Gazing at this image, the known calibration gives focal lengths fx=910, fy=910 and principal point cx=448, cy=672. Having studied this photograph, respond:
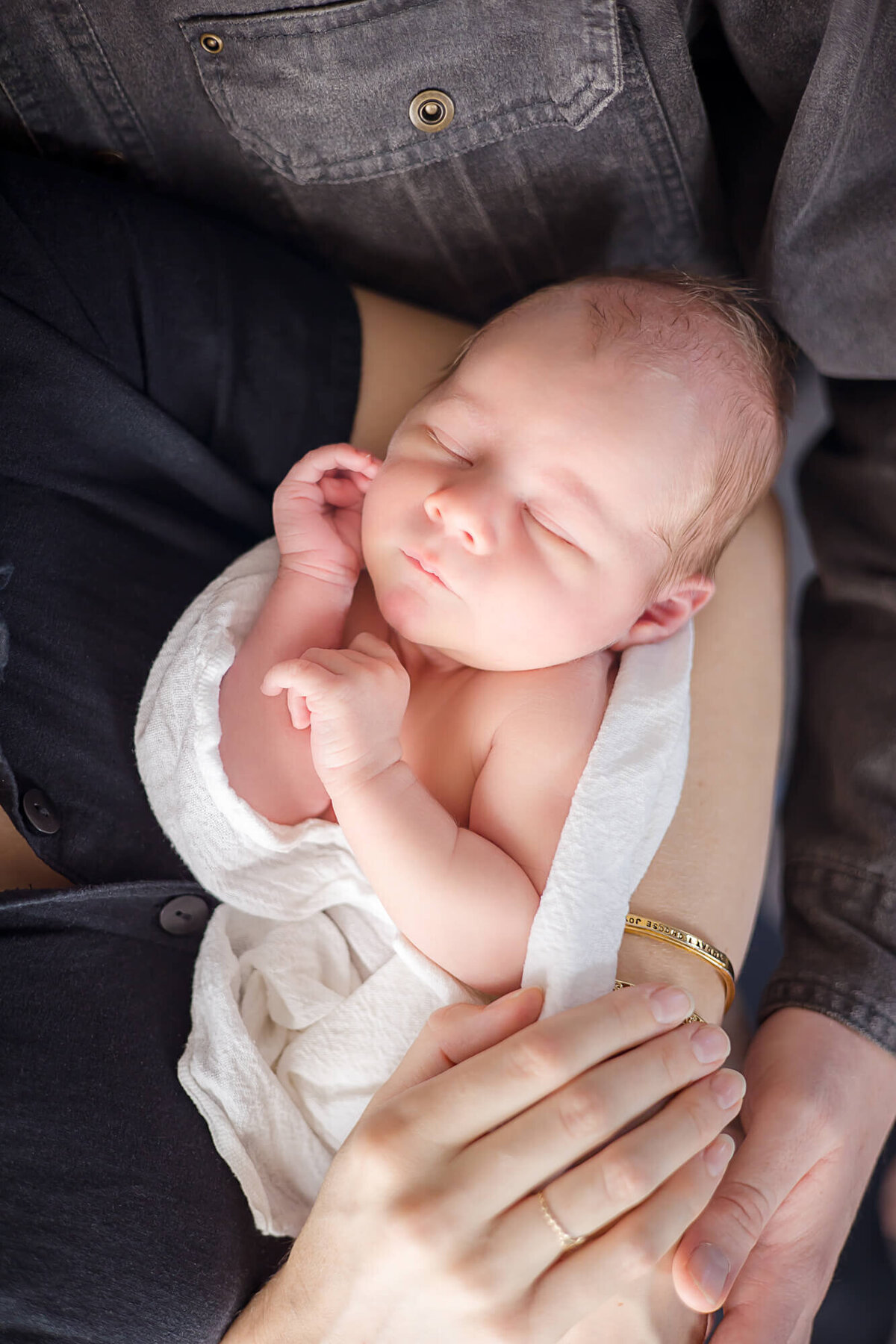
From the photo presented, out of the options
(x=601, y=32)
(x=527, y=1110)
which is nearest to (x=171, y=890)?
(x=527, y=1110)

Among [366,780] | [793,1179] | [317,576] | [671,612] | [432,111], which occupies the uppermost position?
[432,111]

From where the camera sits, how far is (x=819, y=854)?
1164 millimetres

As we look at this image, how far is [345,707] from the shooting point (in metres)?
0.91

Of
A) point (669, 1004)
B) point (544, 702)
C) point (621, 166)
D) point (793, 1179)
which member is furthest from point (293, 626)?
point (793, 1179)

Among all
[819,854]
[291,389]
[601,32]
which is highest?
[601,32]

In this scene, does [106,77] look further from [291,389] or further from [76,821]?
[76,821]

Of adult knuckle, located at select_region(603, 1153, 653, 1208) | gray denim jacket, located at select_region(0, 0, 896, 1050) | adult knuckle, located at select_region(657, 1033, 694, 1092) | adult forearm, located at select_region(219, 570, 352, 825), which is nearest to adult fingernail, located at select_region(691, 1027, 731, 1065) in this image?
adult knuckle, located at select_region(657, 1033, 694, 1092)

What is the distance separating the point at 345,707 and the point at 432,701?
227 mm

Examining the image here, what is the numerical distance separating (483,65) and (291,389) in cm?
42

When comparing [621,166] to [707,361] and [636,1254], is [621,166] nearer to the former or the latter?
[707,361]

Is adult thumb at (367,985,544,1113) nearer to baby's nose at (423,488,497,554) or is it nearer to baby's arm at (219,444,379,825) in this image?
baby's arm at (219,444,379,825)

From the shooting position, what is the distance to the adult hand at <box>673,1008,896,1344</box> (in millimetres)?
910

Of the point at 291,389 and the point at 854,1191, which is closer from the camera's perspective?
the point at 854,1191

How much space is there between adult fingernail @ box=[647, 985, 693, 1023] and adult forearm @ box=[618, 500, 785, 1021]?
8 centimetres
